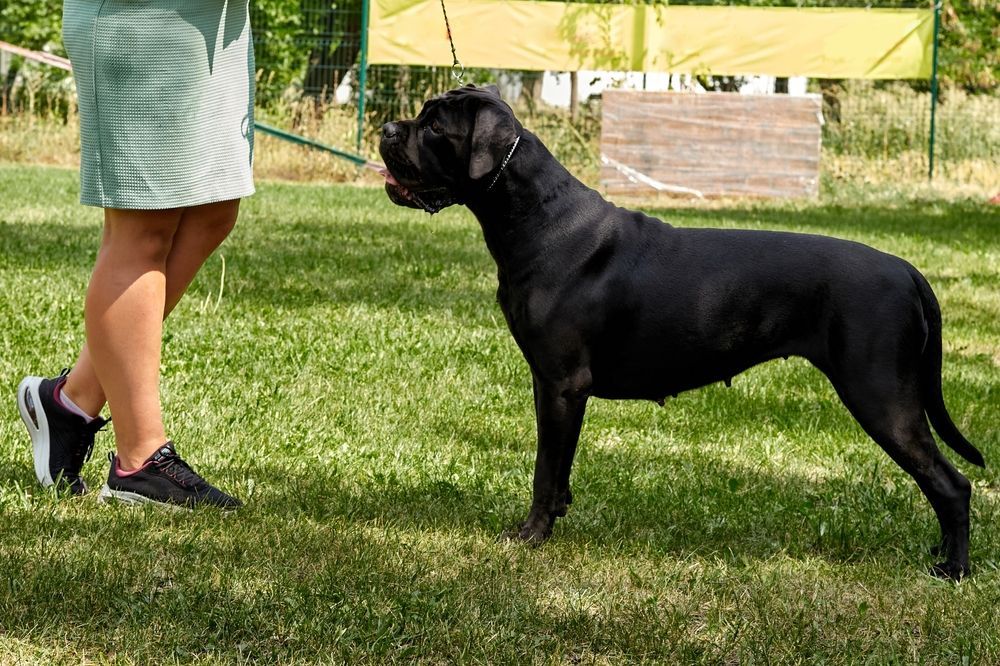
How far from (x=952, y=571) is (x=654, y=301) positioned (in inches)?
44.8

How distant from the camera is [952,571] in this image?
3.61m

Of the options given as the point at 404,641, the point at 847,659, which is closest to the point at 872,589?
the point at 847,659

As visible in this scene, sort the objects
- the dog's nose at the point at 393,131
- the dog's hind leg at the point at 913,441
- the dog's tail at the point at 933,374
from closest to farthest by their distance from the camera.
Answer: the dog's hind leg at the point at 913,441 < the dog's tail at the point at 933,374 < the dog's nose at the point at 393,131

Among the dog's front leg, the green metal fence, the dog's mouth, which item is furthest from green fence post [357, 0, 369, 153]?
the dog's front leg

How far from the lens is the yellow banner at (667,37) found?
16.3 metres

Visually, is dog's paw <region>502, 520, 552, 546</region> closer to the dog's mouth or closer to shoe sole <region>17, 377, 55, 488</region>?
the dog's mouth

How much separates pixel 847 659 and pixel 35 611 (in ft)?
6.35

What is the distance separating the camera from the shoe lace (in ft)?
13.0

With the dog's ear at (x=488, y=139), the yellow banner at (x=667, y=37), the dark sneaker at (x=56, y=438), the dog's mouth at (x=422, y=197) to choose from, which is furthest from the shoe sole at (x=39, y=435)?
the yellow banner at (x=667, y=37)

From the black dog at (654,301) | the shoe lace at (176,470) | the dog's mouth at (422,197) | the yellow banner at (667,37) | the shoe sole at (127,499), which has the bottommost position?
the shoe sole at (127,499)

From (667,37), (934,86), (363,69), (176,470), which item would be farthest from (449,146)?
(934,86)

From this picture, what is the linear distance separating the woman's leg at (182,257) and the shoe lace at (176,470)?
0.98ft

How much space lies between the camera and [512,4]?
639 inches

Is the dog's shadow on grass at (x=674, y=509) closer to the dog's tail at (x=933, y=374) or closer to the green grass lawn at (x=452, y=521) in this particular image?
the green grass lawn at (x=452, y=521)
